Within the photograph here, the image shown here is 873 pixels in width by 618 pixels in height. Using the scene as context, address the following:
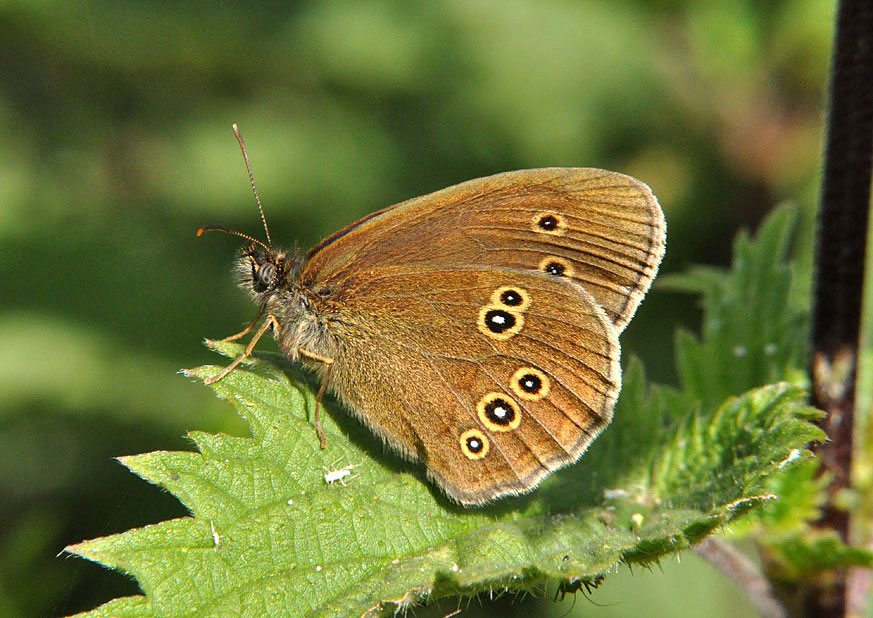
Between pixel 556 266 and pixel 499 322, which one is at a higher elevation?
pixel 556 266

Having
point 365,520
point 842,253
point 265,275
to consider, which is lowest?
A: point 365,520

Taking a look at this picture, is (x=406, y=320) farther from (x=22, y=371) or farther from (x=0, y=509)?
(x=0, y=509)

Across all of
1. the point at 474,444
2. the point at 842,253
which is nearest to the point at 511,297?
the point at 474,444

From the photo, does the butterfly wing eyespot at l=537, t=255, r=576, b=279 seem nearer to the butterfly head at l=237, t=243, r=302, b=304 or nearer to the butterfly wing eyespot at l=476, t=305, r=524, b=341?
the butterfly wing eyespot at l=476, t=305, r=524, b=341

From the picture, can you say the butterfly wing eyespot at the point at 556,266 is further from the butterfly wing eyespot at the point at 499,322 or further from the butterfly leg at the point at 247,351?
the butterfly leg at the point at 247,351

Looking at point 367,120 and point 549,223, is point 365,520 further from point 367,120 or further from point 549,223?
point 367,120

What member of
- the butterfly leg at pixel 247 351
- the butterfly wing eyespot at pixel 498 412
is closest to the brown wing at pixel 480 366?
the butterfly wing eyespot at pixel 498 412

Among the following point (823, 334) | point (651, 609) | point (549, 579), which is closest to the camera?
point (549, 579)

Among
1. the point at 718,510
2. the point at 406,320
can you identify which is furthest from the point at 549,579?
the point at 406,320
